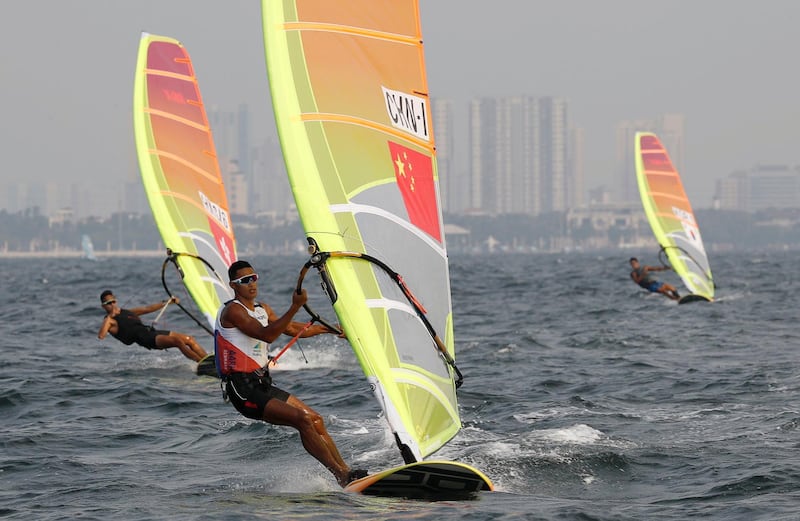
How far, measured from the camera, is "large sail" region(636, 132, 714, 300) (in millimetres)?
27344

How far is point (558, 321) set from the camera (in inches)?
914

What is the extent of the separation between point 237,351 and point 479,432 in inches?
134

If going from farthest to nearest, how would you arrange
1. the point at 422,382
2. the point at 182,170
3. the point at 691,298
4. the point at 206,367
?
the point at 691,298 → the point at 182,170 → the point at 206,367 → the point at 422,382

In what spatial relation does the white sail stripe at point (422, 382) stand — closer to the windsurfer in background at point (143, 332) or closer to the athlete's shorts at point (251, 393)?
the athlete's shorts at point (251, 393)

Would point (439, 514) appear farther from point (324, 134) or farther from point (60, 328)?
point (60, 328)

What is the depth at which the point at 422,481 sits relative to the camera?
7535mm

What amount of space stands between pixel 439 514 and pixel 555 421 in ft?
13.2

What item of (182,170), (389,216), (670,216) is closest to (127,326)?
(182,170)

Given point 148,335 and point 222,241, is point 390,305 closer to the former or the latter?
point 148,335

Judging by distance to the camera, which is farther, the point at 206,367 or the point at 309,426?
the point at 206,367

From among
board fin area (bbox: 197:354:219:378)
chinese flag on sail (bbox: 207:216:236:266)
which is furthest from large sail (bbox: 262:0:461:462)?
chinese flag on sail (bbox: 207:216:236:266)

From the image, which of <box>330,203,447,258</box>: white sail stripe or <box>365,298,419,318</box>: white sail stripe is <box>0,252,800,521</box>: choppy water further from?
<box>330,203,447,258</box>: white sail stripe

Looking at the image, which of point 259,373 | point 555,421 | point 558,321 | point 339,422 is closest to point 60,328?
point 558,321

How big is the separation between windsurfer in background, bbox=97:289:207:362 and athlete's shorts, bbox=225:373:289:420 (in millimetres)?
7030
